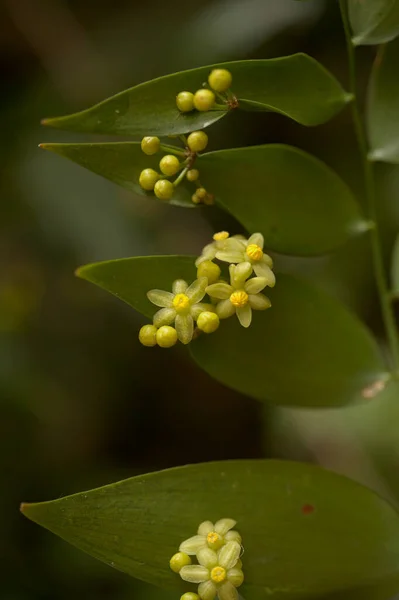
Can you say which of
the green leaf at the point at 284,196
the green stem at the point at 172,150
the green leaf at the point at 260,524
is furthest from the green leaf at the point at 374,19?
the green leaf at the point at 260,524

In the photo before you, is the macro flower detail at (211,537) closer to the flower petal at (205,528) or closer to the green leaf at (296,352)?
the flower petal at (205,528)

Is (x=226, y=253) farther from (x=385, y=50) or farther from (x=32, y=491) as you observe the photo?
(x=32, y=491)

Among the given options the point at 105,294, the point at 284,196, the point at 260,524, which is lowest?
the point at 105,294

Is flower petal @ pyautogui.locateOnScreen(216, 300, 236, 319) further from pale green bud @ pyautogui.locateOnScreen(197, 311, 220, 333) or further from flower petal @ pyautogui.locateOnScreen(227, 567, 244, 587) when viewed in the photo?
flower petal @ pyautogui.locateOnScreen(227, 567, 244, 587)

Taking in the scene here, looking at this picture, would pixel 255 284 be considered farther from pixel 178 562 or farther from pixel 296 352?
A: pixel 178 562

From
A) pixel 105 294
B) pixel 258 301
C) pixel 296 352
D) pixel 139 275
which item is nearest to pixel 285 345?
pixel 296 352

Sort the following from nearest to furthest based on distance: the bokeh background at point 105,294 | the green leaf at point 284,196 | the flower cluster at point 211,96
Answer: the flower cluster at point 211,96 → the green leaf at point 284,196 → the bokeh background at point 105,294
